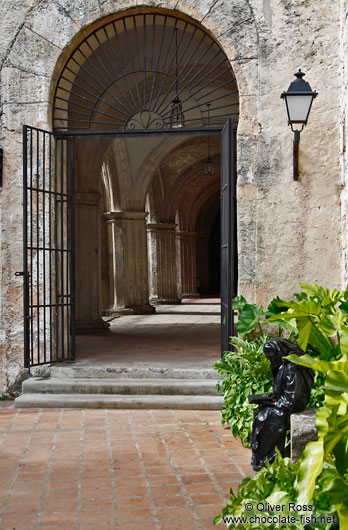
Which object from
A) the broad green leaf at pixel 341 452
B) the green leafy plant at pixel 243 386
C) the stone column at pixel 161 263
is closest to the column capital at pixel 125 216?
the stone column at pixel 161 263

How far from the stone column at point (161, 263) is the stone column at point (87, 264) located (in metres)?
8.05

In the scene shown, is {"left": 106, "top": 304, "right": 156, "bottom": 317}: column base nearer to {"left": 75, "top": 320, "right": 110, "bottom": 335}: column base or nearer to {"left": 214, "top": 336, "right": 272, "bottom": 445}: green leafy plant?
{"left": 75, "top": 320, "right": 110, "bottom": 335}: column base

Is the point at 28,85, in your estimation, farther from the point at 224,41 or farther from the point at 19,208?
the point at 224,41

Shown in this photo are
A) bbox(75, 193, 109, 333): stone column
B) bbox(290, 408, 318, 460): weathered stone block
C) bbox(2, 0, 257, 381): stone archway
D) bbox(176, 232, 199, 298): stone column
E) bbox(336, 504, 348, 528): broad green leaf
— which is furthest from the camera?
bbox(176, 232, 199, 298): stone column

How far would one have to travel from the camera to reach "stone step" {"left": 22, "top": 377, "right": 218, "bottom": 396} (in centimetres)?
661

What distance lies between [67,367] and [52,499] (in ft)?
10.3

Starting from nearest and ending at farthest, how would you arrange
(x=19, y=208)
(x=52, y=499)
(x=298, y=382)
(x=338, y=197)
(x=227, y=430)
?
(x=52, y=499) < (x=298, y=382) < (x=227, y=430) < (x=338, y=197) < (x=19, y=208)

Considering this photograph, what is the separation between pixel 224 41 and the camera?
6902mm

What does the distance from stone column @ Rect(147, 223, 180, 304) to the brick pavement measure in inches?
523

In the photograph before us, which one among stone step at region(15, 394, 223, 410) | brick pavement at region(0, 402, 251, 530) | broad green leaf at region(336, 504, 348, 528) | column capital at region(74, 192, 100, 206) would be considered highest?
column capital at region(74, 192, 100, 206)

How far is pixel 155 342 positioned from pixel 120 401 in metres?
3.11

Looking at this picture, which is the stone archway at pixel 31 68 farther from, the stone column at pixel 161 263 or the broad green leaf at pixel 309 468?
the stone column at pixel 161 263

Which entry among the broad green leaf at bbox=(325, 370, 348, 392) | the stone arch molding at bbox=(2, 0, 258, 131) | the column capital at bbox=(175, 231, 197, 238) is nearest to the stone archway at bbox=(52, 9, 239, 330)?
the stone arch molding at bbox=(2, 0, 258, 131)

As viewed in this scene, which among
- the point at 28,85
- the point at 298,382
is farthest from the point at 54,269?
the point at 298,382
